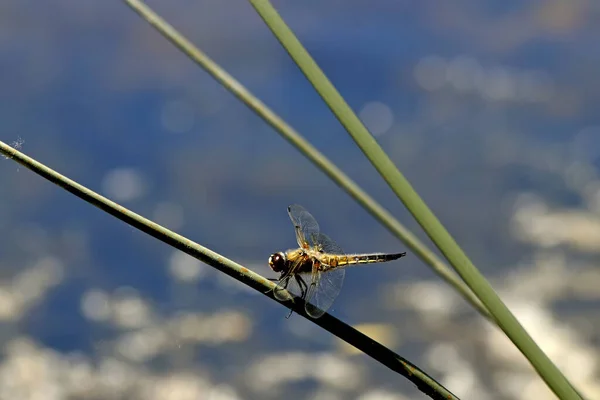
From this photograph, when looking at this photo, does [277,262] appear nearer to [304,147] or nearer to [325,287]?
[325,287]

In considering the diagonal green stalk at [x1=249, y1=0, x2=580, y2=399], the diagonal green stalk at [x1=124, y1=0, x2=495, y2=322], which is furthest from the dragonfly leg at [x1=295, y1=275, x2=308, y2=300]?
the diagonal green stalk at [x1=249, y1=0, x2=580, y2=399]

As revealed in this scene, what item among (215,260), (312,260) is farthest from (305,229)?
(215,260)

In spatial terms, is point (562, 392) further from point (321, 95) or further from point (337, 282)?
point (337, 282)

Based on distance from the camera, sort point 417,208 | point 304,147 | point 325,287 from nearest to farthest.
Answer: point 417,208, point 304,147, point 325,287

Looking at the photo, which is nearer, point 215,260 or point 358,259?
point 215,260

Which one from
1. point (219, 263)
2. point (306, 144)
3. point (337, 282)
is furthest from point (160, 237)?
point (337, 282)

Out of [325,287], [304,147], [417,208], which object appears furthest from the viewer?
[325,287]
